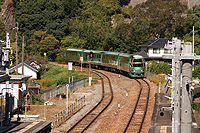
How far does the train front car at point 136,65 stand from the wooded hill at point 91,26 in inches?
1314

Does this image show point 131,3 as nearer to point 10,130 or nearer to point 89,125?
→ point 89,125

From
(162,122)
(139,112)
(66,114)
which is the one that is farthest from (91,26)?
(162,122)

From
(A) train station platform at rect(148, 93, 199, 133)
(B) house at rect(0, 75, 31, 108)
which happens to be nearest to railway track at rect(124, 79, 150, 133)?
(A) train station platform at rect(148, 93, 199, 133)

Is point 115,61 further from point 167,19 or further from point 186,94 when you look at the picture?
point 167,19

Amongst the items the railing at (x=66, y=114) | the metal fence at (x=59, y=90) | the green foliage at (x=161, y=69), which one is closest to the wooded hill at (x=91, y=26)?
the green foliage at (x=161, y=69)

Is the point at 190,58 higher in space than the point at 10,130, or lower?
higher

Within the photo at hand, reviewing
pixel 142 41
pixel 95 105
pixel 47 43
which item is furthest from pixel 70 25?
pixel 95 105

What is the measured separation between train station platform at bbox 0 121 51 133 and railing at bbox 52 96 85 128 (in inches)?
339

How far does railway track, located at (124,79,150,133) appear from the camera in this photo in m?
20.9

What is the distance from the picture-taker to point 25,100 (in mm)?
24344

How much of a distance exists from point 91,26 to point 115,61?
40533 mm

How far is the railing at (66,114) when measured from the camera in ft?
70.0

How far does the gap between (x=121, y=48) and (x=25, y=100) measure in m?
51.4

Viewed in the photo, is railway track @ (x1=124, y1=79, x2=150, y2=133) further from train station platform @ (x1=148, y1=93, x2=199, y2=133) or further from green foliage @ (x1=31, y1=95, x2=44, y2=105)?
green foliage @ (x1=31, y1=95, x2=44, y2=105)
